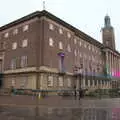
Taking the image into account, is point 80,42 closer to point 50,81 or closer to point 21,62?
point 50,81

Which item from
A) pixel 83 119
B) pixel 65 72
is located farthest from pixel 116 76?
pixel 83 119

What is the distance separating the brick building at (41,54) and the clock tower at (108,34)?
36.2 meters

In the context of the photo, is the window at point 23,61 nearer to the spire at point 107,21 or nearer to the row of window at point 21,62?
the row of window at point 21,62

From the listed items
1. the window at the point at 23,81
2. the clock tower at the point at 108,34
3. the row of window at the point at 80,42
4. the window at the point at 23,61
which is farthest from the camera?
the clock tower at the point at 108,34

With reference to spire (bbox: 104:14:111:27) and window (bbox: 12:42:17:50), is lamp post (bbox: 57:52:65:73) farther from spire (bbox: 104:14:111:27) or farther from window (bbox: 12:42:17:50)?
spire (bbox: 104:14:111:27)

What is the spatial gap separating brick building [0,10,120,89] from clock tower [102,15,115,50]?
36.2 meters

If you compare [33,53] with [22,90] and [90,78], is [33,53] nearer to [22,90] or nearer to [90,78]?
[22,90]

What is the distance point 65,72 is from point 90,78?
1624 centimetres

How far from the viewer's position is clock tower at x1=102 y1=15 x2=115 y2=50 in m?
88.0

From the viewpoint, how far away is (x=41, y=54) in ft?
131

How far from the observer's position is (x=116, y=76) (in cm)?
8100

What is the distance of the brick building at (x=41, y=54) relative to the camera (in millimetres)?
40062

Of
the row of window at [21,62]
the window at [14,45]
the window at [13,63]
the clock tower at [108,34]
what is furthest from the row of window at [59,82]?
the clock tower at [108,34]

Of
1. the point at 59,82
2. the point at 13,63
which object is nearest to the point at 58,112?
the point at 59,82
